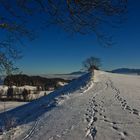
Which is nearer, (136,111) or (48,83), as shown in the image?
(136,111)

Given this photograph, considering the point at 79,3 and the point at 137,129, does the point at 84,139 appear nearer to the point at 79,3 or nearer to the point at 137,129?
the point at 137,129

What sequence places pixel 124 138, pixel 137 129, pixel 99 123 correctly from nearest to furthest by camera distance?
pixel 124 138 < pixel 137 129 < pixel 99 123

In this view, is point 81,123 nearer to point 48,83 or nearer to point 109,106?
point 109,106

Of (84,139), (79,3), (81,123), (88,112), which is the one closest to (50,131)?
(81,123)

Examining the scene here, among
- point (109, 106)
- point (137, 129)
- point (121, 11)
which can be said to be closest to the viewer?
point (121, 11)

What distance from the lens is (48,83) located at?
9756 centimetres

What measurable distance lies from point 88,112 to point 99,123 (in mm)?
2096

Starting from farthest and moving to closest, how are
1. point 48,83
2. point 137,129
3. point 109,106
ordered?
point 48,83, point 109,106, point 137,129

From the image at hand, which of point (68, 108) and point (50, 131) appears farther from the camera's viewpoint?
point (68, 108)

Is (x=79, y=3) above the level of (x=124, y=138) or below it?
above

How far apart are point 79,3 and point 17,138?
189 inches

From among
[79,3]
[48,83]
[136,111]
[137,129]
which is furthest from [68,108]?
[48,83]

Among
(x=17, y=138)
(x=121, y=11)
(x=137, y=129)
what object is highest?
(x=121, y=11)

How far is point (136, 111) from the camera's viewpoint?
1065 centimetres
